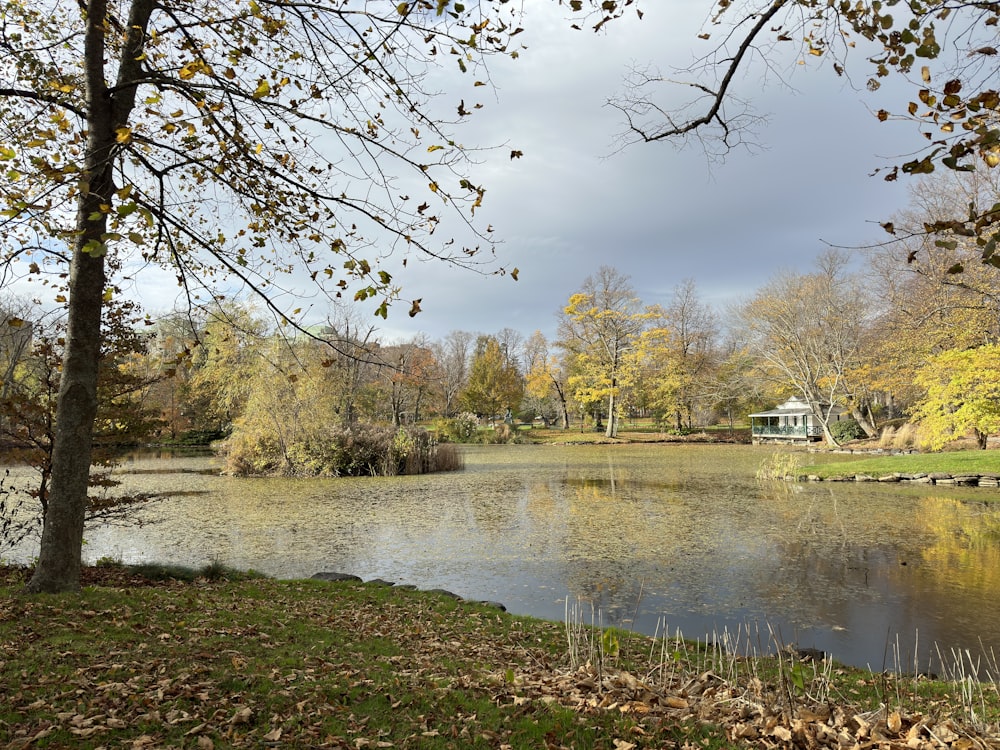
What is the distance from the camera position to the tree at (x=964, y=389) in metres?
17.1

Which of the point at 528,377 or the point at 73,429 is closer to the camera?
the point at 73,429

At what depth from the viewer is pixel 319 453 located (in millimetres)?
21078

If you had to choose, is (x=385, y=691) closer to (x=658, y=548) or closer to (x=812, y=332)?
(x=658, y=548)

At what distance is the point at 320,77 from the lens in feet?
16.1

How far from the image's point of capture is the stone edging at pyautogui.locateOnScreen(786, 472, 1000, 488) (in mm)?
16438

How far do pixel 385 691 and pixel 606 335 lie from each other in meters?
38.7

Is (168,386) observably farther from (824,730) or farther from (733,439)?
(824,730)

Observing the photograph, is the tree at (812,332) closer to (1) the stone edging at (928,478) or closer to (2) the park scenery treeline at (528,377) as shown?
(2) the park scenery treeline at (528,377)

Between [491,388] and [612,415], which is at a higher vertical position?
[491,388]

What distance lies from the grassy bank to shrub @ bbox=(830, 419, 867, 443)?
31129mm

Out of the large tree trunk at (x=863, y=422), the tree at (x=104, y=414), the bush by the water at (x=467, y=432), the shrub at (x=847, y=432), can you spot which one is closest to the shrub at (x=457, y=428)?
the bush by the water at (x=467, y=432)

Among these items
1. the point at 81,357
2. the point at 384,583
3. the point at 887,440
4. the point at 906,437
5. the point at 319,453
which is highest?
the point at 81,357

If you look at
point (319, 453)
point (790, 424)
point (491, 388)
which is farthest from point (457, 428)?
point (790, 424)

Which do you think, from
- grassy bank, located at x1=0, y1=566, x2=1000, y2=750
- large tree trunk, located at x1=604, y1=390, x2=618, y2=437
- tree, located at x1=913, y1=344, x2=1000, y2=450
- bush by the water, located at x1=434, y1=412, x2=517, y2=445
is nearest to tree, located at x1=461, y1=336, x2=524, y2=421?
bush by the water, located at x1=434, y1=412, x2=517, y2=445
